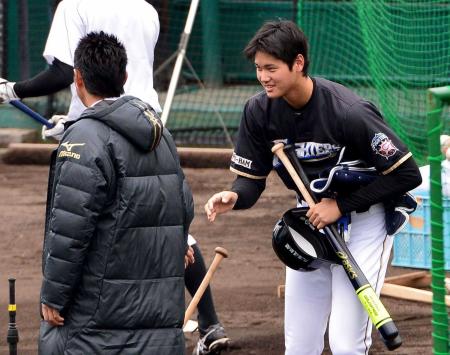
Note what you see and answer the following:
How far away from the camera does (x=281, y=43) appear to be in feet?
15.8

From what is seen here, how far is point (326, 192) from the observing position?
4996mm

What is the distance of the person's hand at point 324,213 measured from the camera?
4898mm

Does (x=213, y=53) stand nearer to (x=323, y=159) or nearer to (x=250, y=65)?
(x=250, y=65)

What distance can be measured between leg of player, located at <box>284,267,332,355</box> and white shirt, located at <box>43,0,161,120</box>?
4.16 ft

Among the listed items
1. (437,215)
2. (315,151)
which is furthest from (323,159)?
(437,215)

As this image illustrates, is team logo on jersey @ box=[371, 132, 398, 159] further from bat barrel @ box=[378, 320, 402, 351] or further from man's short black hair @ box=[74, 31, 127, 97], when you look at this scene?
man's short black hair @ box=[74, 31, 127, 97]

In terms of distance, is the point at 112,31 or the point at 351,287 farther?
the point at 112,31

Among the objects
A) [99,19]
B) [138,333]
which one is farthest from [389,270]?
[138,333]

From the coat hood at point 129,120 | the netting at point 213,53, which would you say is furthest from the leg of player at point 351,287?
the netting at point 213,53

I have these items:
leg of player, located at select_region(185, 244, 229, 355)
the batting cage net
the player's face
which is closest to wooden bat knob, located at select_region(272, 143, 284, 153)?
the player's face

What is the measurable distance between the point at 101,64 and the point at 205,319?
2.13 m

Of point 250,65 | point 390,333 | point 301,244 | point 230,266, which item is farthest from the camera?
point 250,65

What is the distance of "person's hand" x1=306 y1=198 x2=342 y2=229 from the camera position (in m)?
4.90

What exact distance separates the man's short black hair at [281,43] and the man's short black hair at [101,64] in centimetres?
64
